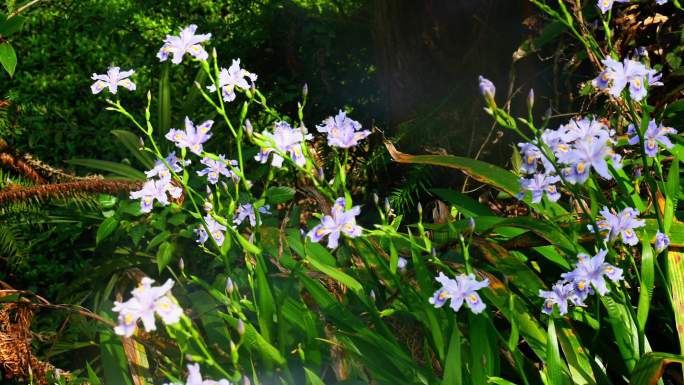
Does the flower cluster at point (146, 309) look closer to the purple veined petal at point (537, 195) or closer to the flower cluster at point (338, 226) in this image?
the flower cluster at point (338, 226)

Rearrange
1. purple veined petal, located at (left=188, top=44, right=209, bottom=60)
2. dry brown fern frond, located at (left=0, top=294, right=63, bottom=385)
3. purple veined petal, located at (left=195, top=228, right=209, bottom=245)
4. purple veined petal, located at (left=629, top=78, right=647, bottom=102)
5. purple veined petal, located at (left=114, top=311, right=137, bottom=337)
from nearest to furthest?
purple veined petal, located at (left=114, top=311, right=137, bottom=337)
purple veined petal, located at (left=629, top=78, right=647, bottom=102)
purple veined petal, located at (left=188, top=44, right=209, bottom=60)
purple veined petal, located at (left=195, top=228, right=209, bottom=245)
dry brown fern frond, located at (left=0, top=294, right=63, bottom=385)

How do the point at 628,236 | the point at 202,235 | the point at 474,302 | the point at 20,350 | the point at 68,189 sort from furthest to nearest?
the point at 68,189 < the point at 20,350 < the point at 202,235 < the point at 628,236 < the point at 474,302

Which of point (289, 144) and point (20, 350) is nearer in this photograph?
point (289, 144)

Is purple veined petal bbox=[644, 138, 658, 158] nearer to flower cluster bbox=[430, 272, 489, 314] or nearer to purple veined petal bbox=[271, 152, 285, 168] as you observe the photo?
flower cluster bbox=[430, 272, 489, 314]

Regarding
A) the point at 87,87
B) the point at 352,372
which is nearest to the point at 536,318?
the point at 352,372

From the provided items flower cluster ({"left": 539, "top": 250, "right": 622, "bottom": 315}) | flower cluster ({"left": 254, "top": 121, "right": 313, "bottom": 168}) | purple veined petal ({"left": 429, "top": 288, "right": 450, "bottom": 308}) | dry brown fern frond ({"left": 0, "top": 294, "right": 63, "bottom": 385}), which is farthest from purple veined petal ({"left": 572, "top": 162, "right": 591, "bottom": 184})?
dry brown fern frond ({"left": 0, "top": 294, "right": 63, "bottom": 385})

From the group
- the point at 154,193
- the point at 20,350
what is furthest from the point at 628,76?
the point at 20,350

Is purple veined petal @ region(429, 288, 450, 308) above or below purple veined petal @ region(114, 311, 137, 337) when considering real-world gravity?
below

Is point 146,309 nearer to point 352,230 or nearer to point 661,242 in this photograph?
point 352,230
